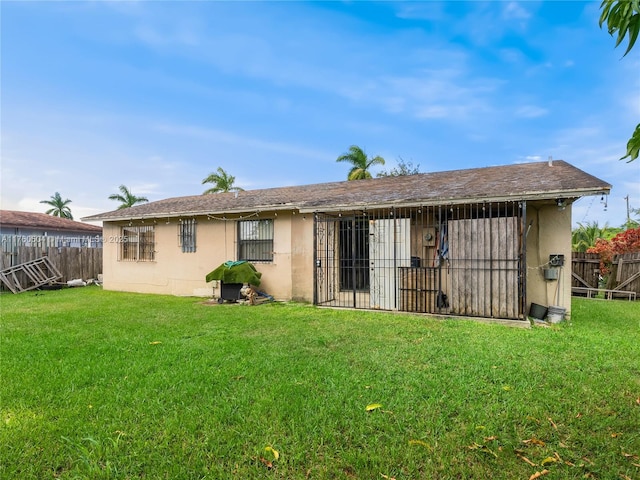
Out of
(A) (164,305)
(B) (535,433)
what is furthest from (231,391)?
(A) (164,305)

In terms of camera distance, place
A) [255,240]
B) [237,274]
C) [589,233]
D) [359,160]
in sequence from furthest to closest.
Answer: [359,160]
[589,233]
[255,240]
[237,274]

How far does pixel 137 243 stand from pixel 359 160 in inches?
664

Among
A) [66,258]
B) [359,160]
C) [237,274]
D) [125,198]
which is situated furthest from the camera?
[125,198]

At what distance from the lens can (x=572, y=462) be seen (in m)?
2.39

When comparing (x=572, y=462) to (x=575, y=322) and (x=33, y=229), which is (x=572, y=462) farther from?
(x=33, y=229)

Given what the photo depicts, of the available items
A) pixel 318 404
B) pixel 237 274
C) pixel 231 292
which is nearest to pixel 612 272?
pixel 237 274

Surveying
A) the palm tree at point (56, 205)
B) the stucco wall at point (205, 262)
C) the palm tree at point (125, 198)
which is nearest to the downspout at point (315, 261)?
the stucco wall at point (205, 262)

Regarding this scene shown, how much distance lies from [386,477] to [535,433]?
Answer: 135 cm

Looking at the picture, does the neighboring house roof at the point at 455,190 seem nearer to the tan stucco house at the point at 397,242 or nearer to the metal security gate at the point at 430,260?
the tan stucco house at the point at 397,242

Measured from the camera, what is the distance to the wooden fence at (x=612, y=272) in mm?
11555

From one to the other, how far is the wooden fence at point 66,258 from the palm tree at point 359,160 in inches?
649

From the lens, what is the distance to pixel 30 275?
12.8 metres

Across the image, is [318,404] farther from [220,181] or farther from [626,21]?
[220,181]

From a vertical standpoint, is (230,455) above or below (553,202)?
below
